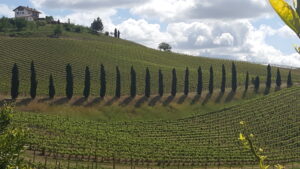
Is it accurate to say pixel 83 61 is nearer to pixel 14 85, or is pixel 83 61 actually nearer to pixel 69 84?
pixel 69 84

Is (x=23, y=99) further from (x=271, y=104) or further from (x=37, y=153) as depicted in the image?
(x=271, y=104)

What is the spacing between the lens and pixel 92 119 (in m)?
76.1

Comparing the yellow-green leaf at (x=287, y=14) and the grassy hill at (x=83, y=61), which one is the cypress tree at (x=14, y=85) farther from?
the yellow-green leaf at (x=287, y=14)

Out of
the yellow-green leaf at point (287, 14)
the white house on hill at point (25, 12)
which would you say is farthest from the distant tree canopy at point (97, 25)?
the yellow-green leaf at point (287, 14)

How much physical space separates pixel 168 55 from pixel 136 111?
70.5 m

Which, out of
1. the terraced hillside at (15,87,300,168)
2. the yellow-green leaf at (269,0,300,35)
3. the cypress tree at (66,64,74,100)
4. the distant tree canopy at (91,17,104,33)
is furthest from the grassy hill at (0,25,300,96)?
the yellow-green leaf at (269,0,300,35)

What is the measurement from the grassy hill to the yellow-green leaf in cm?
8465

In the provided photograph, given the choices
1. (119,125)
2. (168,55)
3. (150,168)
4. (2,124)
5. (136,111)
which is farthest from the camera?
(168,55)

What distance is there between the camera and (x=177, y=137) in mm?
67938

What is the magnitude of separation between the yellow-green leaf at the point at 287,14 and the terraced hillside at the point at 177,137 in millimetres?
47488

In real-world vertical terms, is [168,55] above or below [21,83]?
above

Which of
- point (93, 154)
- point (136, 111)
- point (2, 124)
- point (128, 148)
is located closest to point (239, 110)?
point (136, 111)

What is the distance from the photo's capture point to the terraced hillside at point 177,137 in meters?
52.8

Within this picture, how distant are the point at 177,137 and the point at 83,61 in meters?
56.3
